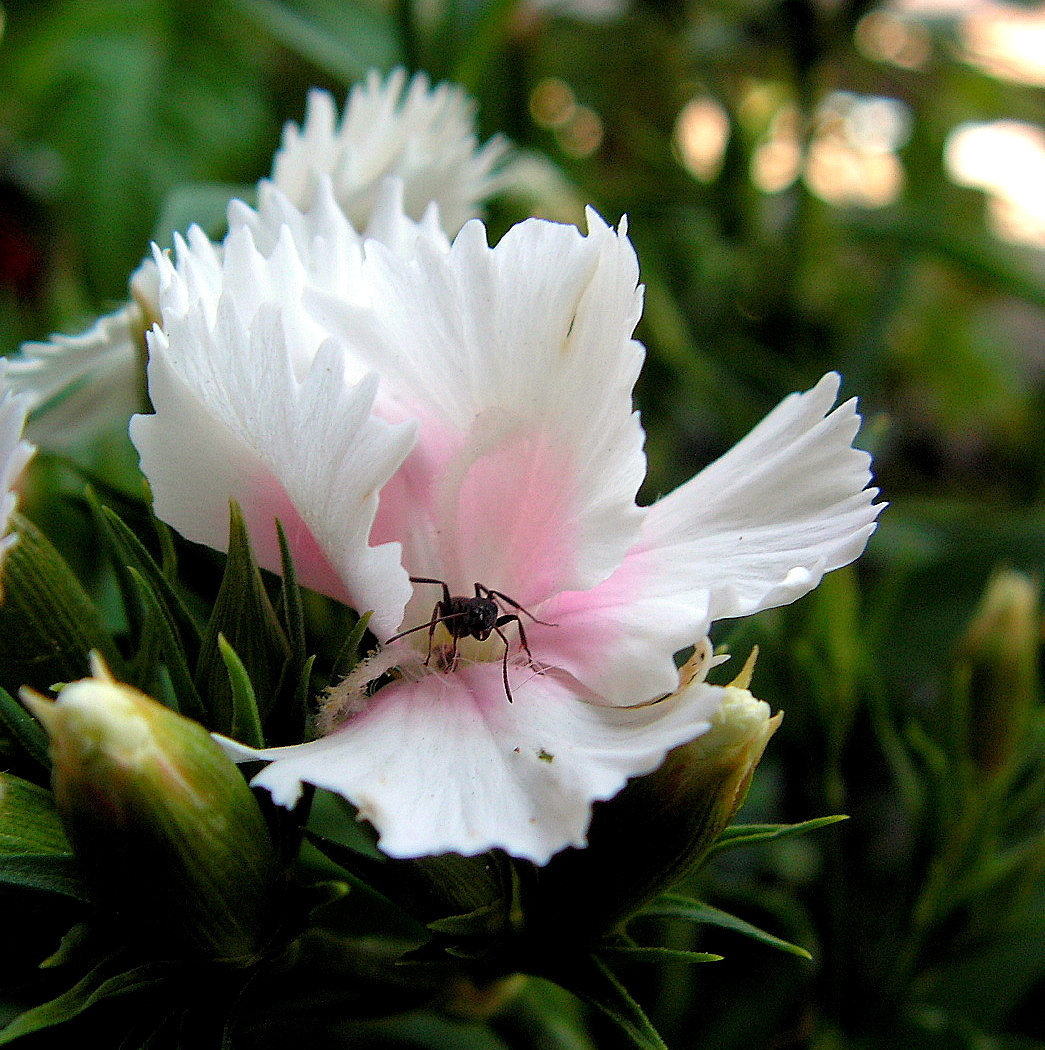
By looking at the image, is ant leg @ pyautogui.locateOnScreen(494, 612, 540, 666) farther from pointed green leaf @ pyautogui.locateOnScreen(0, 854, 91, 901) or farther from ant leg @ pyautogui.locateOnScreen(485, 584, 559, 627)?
pointed green leaf @ pyautogui.locateOnScreen(0, 854, 91, 901)

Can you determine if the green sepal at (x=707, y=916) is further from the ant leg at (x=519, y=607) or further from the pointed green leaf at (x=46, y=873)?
the pointed green leaf at (x=46, y=873)

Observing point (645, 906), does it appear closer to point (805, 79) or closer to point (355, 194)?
point (355, 194)

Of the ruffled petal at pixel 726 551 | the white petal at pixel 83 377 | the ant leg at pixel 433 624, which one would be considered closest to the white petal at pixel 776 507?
the ruffled petal at pixel 726 551

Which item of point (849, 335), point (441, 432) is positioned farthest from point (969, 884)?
point (849, 335)

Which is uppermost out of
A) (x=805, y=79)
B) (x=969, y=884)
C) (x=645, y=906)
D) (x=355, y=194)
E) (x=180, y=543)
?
(x=805, y=79)

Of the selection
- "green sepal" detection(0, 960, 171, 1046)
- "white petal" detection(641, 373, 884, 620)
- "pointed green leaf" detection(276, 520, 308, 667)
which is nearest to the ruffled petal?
"white petal" detection(641, 373, 884, 620)

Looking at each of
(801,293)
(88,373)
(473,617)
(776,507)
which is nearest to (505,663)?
(473,617)
